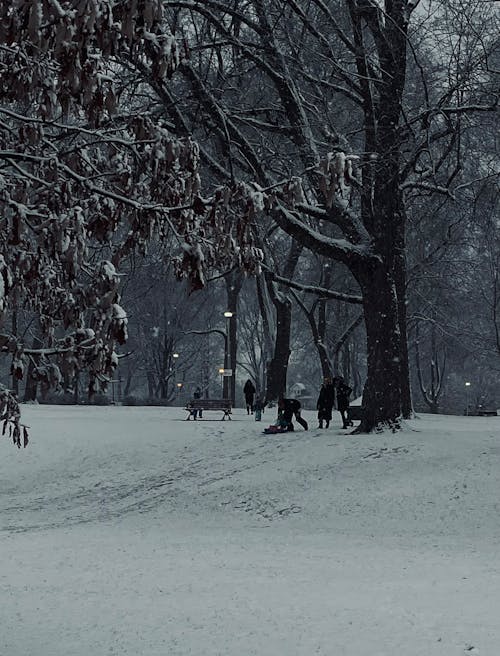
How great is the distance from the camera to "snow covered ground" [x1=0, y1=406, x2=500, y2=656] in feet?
26.7

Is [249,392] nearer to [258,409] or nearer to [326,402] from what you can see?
[258,409]

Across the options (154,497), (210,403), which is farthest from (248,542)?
Answer: (210,403)

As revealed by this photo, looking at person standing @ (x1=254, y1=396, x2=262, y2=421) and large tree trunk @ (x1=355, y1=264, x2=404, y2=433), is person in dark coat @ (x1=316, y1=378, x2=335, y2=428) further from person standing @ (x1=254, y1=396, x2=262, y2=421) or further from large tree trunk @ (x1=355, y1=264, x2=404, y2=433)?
person standing @ (x1=254, y1=396, x2=262, y2=421)

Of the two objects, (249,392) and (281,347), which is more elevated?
(281,347)

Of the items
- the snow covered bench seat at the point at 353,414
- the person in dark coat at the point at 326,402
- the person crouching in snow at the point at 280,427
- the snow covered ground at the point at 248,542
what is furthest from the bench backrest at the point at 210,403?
the person crouching in snow at the point at 280,427

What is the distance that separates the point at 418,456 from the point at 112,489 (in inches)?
266

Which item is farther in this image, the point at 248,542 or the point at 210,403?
the point at 210,403

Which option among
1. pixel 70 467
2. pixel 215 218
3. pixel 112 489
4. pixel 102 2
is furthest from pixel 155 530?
pixel 102 2

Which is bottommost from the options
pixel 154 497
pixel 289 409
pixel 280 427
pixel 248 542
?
pixel 248 542

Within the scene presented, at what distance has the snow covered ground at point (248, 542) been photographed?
812 centimetres

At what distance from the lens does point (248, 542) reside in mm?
13656

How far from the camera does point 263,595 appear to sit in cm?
957

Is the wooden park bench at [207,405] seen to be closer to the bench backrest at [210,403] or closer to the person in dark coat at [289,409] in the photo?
the bench backrest at [210,403]

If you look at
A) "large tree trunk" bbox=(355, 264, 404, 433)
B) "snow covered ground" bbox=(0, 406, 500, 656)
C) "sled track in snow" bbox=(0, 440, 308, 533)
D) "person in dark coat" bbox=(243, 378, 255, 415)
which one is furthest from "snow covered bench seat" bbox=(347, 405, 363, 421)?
"person in dark coat" bbox=(243, 378, 255, 415)
